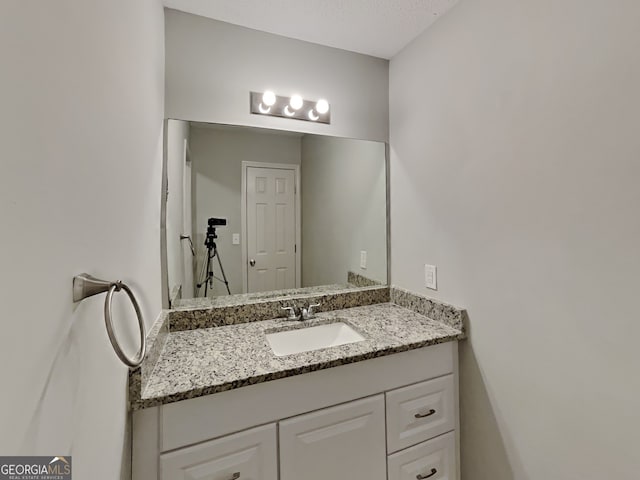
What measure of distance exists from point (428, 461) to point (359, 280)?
91 centimetres

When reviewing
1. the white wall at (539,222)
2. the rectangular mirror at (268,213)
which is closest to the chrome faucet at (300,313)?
the rectangular mirror at (268,213)

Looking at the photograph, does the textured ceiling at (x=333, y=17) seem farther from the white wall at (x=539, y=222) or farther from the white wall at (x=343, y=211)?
the white wall at (x=343, y=211)

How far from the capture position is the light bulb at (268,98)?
1.52 meters

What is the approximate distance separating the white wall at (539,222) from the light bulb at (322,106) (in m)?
0.52

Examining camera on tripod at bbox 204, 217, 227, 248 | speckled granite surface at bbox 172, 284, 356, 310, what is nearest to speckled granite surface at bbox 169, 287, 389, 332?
speckled granite surface at bbox 172, 284, 356, 310

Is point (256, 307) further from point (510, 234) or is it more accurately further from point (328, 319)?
point (510, 234)

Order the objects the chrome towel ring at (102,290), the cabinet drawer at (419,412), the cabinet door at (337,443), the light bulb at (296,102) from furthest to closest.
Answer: the light bulb at (296,102)
the cabinet drawer at (419,412)
the cabinet door at (337,443)
the chrome towel ring at (102,290)

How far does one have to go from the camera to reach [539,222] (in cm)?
103

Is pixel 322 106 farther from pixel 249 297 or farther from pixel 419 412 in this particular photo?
pixel 419 412

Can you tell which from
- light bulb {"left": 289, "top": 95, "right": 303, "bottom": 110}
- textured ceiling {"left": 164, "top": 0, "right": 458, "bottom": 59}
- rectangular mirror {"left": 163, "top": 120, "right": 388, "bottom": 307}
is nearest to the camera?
textured ceiling {"left": 164, "top": 0, "right": 458, "bottom": 59}

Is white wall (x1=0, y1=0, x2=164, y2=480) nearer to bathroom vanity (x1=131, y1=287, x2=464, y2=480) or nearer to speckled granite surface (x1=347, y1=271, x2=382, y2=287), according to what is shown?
bathroom vanity (x1=131, y1=287, x2=464, y2=480)

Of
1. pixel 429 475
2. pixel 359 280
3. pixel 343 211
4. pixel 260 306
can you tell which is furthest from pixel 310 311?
pixel 429 475

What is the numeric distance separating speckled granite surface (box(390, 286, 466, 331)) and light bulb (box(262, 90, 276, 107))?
4.07ft

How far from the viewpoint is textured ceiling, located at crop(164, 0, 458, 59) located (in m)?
1.32
